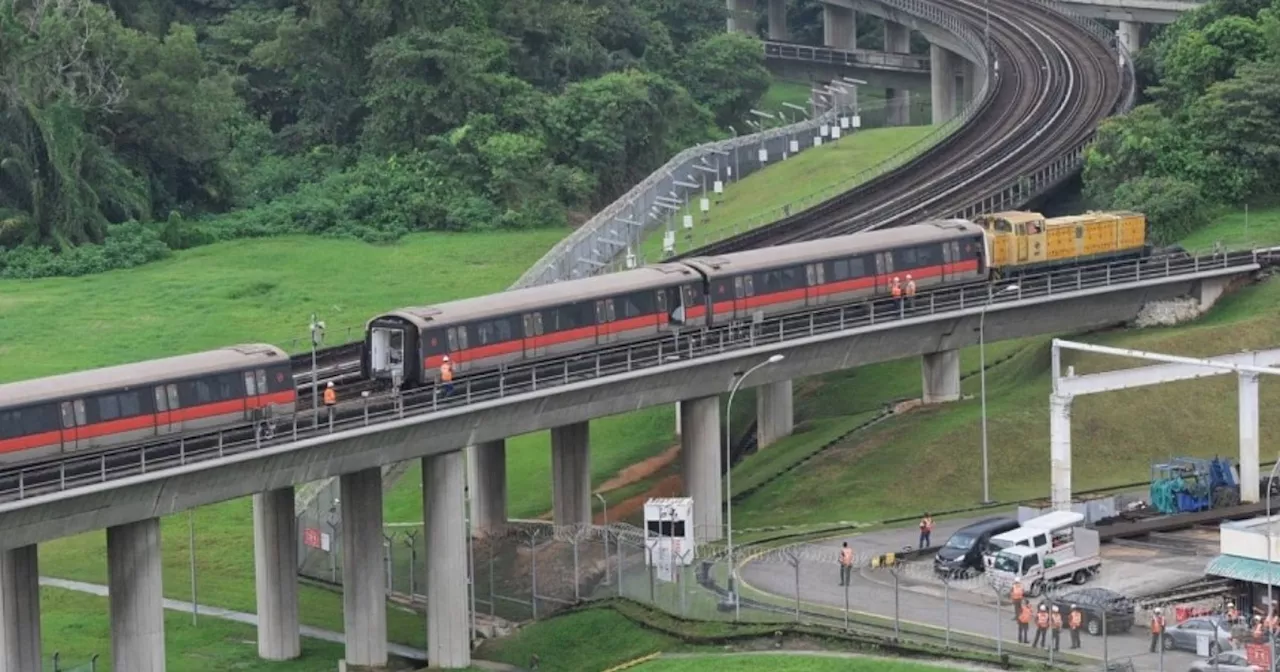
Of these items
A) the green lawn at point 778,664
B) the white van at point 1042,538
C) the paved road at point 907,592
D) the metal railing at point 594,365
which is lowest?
the green lawn at point 778,664

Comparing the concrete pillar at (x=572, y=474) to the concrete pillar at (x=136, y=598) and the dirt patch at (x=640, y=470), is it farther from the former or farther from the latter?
the concrete pillar at (x=136, y=598)

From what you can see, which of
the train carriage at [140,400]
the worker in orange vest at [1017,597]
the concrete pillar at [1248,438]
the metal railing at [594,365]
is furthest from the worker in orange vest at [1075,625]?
the train carriage at [140,400]

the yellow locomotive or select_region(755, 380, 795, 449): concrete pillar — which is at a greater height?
the yellow locomotive

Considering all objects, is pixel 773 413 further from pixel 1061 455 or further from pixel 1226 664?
pixel 1226 664

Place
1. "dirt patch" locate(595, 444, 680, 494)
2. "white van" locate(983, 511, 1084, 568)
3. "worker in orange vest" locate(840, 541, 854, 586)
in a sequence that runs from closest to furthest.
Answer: "white van" locate(983, 511, 1084, 568), "worker in orange vest" locate(840, 541, 854, 586), "dirt patch" locate(595, 444, 680, 494)

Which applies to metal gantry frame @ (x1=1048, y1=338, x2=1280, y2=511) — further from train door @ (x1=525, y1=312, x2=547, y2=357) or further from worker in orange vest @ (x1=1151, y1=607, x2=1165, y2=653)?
train door @ (x1=525, y1=312, x2=547, y2=357)

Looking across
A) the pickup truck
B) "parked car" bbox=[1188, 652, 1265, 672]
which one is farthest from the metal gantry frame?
"parked car" bbox=[1188, 652, 1265, 672]

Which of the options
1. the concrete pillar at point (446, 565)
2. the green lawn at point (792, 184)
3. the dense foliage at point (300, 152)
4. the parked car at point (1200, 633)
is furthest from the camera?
the dense foliage at point (300, 152)

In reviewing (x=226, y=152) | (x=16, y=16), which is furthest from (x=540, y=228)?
(x=16, y=16)
